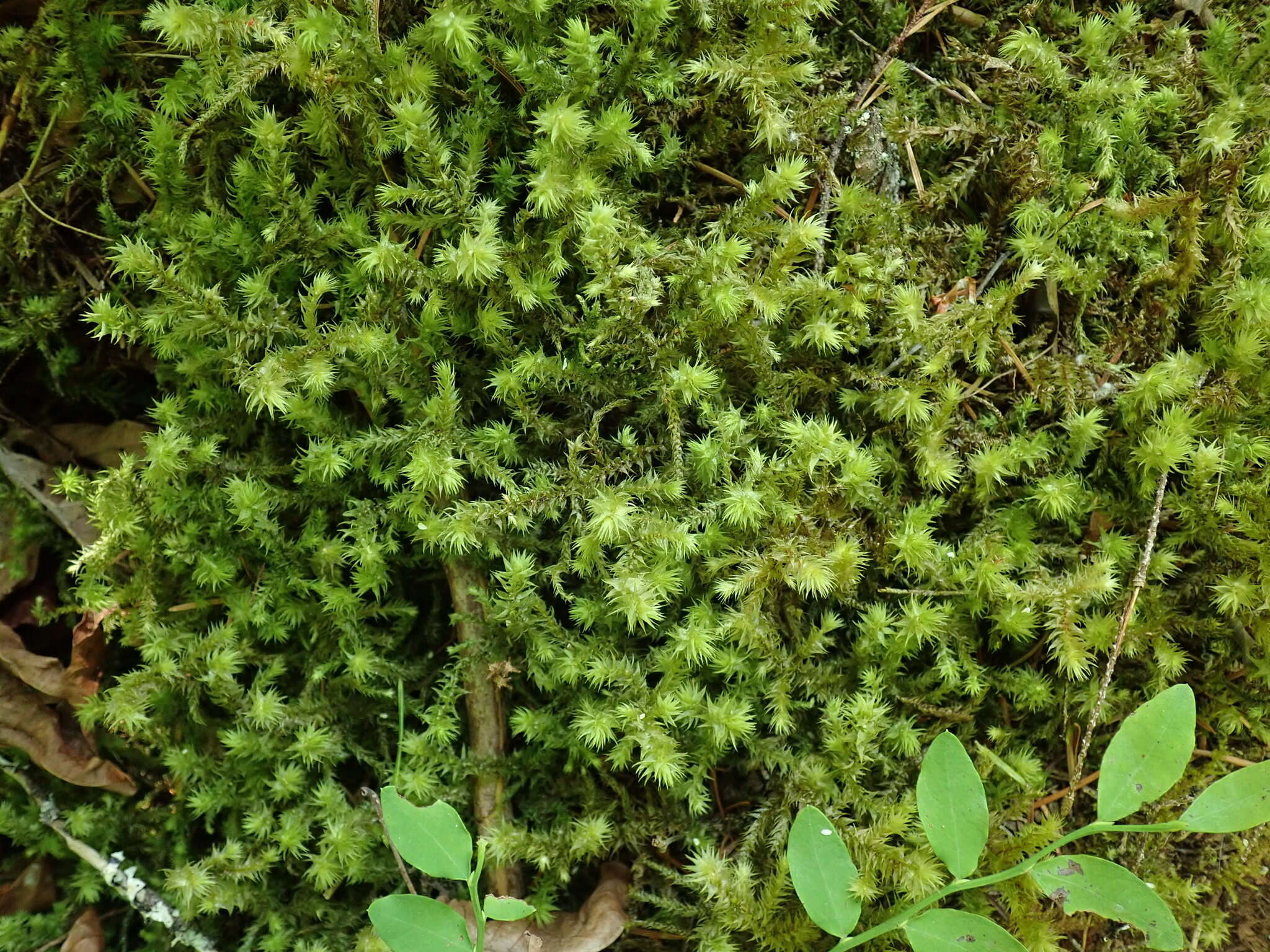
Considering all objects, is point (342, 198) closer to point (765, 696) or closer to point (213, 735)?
point (213, 735)

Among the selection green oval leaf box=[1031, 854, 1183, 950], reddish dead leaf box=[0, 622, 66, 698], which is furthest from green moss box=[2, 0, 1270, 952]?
green oval leaf box=[1031, 854, 1183, 950]

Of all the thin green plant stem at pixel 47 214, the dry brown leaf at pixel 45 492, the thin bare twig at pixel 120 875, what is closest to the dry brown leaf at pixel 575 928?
the thin bare twig at pixel 120 875

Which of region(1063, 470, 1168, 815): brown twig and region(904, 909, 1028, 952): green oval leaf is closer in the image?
region(904, 909, 1028, 952): green oval leaf

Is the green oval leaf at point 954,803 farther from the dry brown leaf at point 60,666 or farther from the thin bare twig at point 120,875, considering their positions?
the dry brown leaf at point 60,666

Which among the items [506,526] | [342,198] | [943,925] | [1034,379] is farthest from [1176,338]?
[342,198]

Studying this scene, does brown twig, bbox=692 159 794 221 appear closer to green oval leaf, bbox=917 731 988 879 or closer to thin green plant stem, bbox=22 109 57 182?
green oval leaf, bbox=917 731 988 879

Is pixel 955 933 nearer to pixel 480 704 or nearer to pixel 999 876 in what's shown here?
pixel 999 876
